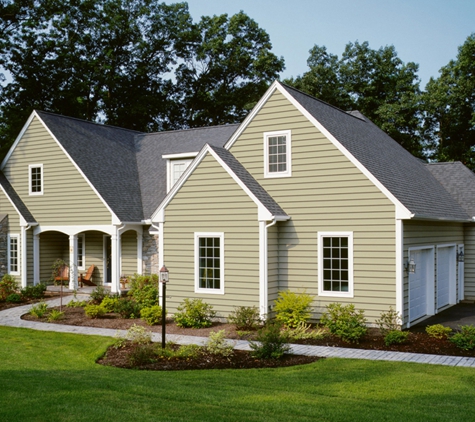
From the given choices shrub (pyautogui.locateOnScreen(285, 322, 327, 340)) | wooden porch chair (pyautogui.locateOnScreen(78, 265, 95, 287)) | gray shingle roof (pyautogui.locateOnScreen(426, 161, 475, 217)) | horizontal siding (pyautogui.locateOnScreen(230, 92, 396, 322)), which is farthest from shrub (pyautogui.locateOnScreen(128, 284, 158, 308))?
gray shingle roof (pyautogui.locateOnScreen(426, 161, 475, 217))

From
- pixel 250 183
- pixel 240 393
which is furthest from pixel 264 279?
pixel 240 393

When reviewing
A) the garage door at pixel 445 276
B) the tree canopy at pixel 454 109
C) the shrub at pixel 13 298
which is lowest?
the shrub at pixel 13 298

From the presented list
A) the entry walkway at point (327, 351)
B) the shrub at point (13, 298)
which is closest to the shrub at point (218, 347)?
the entry walkway at point (327, 351)

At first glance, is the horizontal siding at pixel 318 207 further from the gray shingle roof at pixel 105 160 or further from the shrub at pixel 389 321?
the gray shingle roof at pixel 105 160

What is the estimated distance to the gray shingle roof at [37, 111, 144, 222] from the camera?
21.4 m

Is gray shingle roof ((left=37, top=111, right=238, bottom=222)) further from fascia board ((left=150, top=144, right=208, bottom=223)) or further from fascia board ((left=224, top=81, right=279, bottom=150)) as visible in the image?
fascia board ((left=224, top=81, right=279, bottom=150))

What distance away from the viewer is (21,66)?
3703cm

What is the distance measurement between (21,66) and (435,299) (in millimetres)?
31936

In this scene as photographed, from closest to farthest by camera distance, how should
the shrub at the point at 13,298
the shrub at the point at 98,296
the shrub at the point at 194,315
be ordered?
the shrub at the point at 194,315, the shrub at the point at 98,296, the shrub at the point at 13,298

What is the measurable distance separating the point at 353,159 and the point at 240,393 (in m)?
8.36

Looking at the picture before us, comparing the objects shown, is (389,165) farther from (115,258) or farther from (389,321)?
(115,258)

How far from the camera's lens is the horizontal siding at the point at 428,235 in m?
14.1

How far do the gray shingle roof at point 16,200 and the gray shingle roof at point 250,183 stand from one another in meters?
10.6

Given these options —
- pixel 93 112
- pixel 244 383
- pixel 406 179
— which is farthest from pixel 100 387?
pixel 93 112
